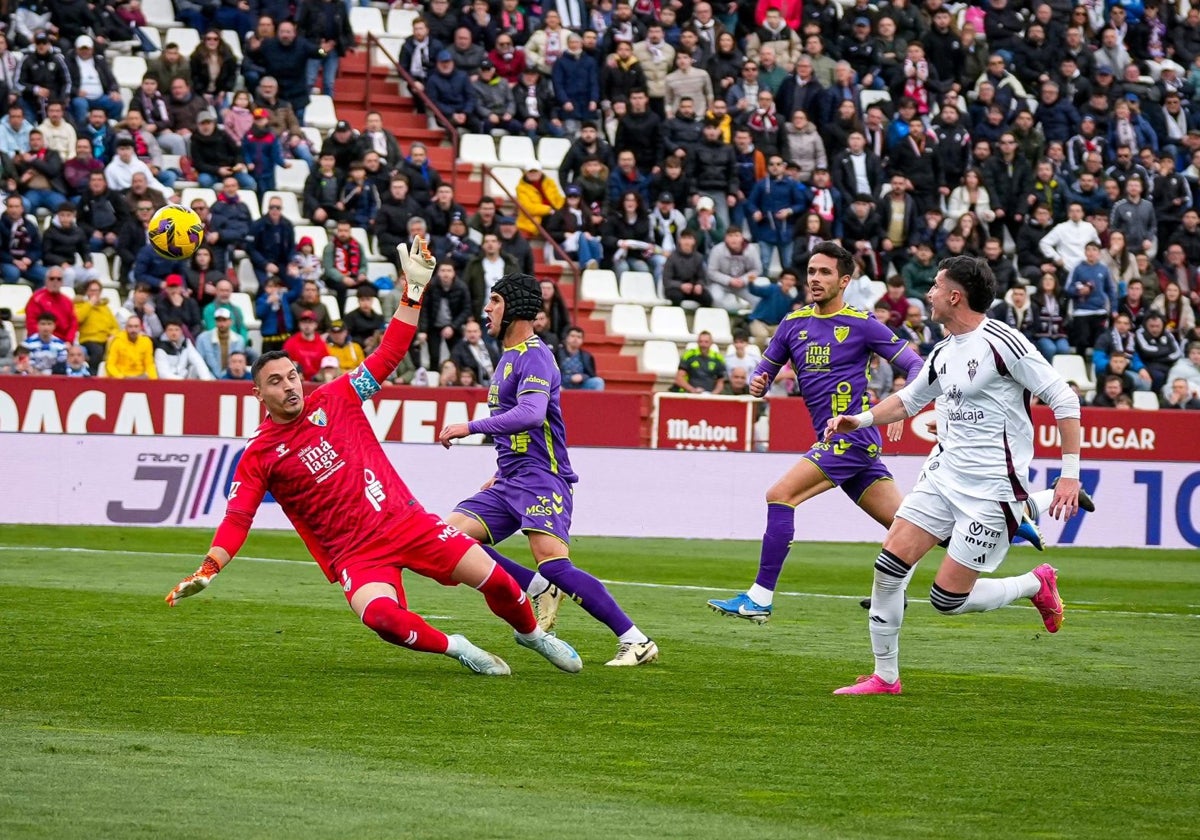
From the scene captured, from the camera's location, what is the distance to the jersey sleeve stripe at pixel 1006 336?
8.85 metres

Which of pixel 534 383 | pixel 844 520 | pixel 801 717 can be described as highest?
pixel 534 383

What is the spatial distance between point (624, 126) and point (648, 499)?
28.1 feet

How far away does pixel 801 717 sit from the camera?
8.41 m

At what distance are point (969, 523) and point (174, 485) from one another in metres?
13.3

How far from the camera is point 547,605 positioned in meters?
11.1

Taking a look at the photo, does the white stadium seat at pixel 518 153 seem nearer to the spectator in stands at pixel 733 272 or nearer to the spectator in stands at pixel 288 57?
the spectator in stands at pixel 288 57

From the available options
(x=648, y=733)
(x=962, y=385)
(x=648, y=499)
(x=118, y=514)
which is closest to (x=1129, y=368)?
(x=648, y=499)

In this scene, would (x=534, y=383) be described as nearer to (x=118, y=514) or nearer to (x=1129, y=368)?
(x=118, y=514)

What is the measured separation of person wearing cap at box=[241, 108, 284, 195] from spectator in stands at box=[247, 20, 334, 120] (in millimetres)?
1185

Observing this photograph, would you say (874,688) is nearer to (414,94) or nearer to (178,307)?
(178,307)

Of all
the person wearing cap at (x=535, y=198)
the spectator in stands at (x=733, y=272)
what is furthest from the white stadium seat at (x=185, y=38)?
the spectator in stands at (x=733, y=272)

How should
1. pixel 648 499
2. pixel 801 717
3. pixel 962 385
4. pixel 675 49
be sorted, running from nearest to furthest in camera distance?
1. pixel 801 717
2. pixel 962 385
3. pixel 648 499
4. pixel 675 49

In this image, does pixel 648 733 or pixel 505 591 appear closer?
pixel 648 733

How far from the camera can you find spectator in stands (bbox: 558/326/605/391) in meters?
25.0
